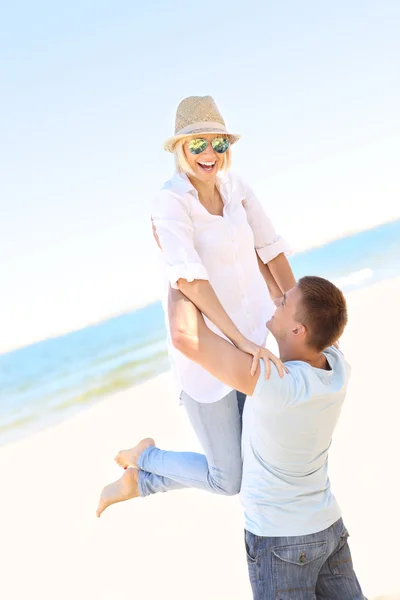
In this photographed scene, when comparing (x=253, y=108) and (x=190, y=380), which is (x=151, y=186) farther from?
(x=190, y=380)

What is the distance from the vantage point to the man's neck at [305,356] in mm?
2309

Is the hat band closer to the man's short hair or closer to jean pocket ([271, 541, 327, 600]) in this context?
the man's short hair

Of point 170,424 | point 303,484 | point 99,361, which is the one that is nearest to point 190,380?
point 303,484

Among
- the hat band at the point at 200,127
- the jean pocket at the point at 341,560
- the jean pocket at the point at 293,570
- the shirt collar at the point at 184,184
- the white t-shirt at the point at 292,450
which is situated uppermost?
the hat band at the point at 200,127

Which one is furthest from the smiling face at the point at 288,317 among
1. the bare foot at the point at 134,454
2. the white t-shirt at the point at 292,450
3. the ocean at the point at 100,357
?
the ocean at the point at 100,357

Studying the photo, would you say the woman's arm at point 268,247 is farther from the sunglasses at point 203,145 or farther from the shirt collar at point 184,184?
the sunglasses at point 203,145

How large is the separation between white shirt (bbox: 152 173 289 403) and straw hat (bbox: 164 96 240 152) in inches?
6.5

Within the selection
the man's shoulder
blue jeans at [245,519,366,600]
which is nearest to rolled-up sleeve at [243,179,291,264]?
the man's shoulder

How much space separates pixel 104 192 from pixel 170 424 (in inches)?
1230

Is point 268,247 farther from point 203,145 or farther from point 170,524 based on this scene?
point 170,524

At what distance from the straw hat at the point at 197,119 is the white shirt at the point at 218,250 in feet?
0.55

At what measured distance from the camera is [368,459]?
4.44 m

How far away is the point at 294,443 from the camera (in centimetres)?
225

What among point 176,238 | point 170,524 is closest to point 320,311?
point 176,238
